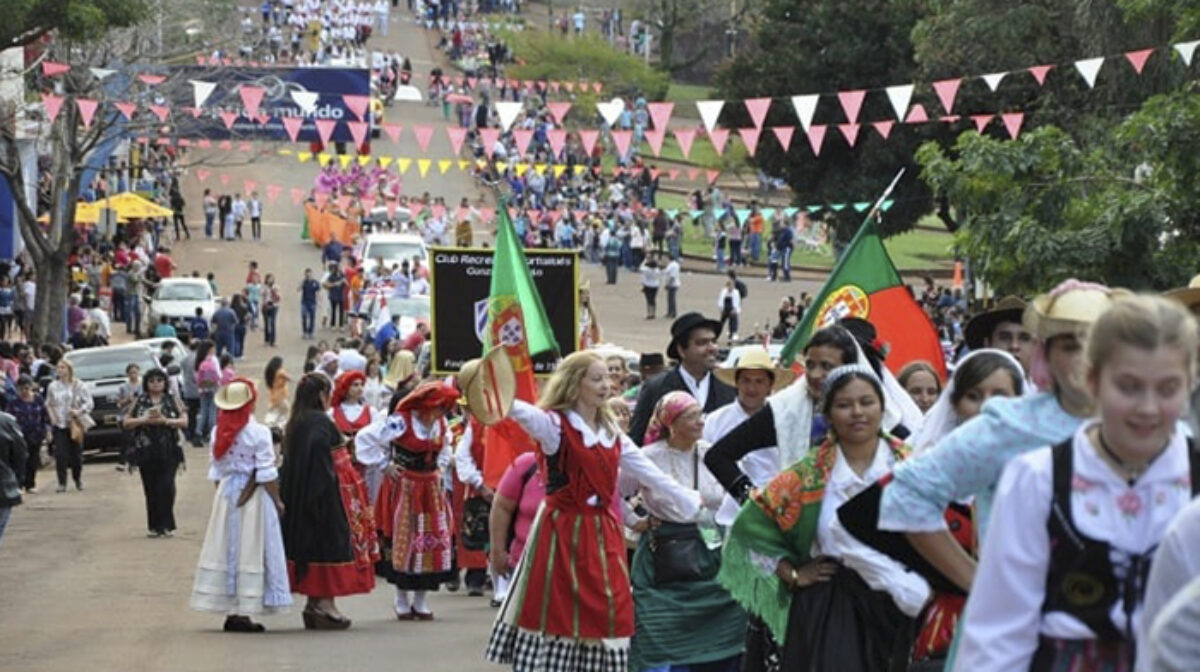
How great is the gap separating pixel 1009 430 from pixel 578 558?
5.41m

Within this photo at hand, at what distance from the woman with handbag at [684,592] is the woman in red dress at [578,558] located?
304 millimetres

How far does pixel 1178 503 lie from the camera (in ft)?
17.0

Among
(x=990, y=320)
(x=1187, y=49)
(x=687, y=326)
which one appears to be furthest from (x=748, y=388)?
(x=1187, y=49)

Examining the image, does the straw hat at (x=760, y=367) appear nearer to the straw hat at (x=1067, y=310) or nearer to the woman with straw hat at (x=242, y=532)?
the woman with straw hat at (x=242, y=532)

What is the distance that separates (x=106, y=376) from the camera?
111 feet

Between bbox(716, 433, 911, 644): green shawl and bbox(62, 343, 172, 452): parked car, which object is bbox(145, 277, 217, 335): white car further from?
bbox(716, 433, 911, 644): green shawl

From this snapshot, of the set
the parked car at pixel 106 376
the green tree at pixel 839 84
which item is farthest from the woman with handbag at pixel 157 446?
the green tree at pixel 839 84

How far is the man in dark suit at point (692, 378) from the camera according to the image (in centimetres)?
1283

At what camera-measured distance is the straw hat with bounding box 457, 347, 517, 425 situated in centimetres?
1023

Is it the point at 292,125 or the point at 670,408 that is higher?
the point at 292,125

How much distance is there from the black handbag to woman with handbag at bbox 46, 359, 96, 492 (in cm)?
1799

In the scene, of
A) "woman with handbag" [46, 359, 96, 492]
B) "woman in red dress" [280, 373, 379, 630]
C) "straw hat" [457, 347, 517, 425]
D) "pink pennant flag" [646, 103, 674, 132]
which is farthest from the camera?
"pink pennant flag" [646, 103, 674, 132]

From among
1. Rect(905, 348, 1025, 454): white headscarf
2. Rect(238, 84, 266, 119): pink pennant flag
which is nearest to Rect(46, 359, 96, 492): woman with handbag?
Rect(238, 84, 266, 119): pink pennant flag

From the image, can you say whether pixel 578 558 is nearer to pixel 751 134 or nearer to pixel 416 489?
pixel 416 489
